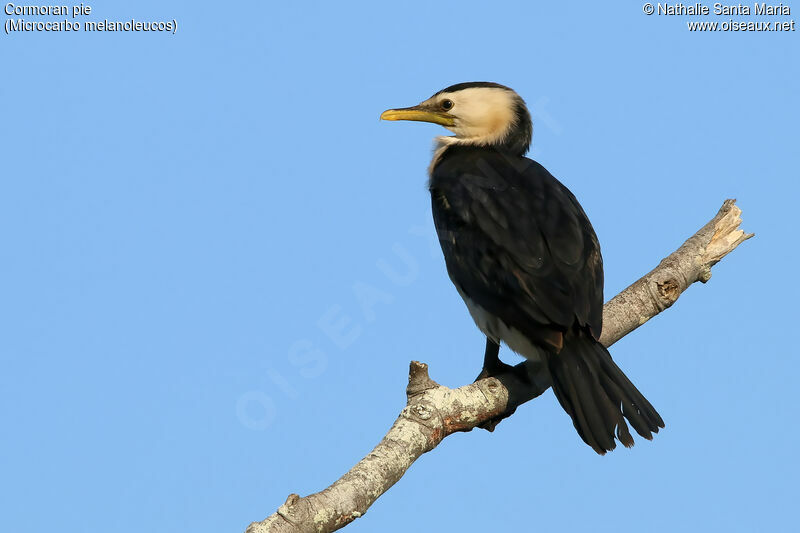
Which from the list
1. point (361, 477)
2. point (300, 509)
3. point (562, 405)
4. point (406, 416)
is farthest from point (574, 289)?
point (300, 509)

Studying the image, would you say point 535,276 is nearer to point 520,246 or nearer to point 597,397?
point 520,246

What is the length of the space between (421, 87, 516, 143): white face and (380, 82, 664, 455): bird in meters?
0.23

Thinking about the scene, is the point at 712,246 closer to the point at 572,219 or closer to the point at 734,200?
the point at 734,200

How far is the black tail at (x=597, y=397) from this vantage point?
5117 millimetres

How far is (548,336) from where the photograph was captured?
540 centimetres

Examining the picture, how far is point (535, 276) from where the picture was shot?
5512mm

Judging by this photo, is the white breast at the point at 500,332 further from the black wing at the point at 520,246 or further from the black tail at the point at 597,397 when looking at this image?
the black tail at the point at 597,397

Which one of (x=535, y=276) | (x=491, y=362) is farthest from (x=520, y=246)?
(x=491, y=362)

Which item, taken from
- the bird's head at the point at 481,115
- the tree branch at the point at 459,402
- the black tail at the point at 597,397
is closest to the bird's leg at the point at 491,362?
the tree branch at the point at 459,402

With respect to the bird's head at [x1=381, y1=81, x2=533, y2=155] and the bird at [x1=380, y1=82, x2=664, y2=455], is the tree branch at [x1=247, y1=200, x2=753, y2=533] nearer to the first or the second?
the bird at [x1=380, y1=82, x2=664, y2=455]

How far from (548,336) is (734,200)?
2355 millimetres

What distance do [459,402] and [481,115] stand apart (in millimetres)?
2775

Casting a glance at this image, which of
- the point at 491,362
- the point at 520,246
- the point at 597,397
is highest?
the point at 520,246

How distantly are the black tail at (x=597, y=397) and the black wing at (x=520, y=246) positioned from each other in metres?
0.14
